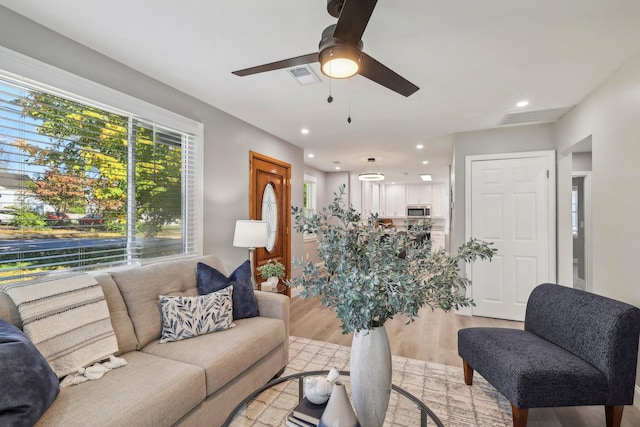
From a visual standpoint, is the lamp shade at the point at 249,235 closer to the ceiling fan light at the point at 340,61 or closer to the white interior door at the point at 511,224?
the ceiling fan light at the point at 340,61

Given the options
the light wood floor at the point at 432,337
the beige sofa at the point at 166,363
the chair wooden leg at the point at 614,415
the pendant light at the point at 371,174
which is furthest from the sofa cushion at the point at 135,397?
the pendant light at the point at 371,174

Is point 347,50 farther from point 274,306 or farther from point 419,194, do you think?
point 419,194

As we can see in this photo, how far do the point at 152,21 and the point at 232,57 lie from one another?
1.80 ft

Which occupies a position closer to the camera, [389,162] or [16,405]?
[16,405]

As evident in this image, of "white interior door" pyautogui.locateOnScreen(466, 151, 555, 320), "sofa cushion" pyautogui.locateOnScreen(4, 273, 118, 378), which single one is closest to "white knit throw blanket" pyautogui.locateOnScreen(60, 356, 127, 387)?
"sofa cushion" pyautogui.locateOnScreen(4, 273, 118, 378)

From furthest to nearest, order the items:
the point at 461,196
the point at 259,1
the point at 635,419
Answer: the point at 461,196 < the point at 635,419 < the point at 259,1

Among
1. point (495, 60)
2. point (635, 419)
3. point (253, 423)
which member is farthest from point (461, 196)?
point (253, 423)

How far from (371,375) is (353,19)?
56.3 inches

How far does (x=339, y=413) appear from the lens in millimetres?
1032

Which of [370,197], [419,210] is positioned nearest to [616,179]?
[370,197]

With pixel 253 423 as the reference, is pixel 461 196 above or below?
above

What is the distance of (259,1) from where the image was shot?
169cm

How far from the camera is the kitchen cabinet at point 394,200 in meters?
10.4

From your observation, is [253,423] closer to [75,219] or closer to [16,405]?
[16,405]
